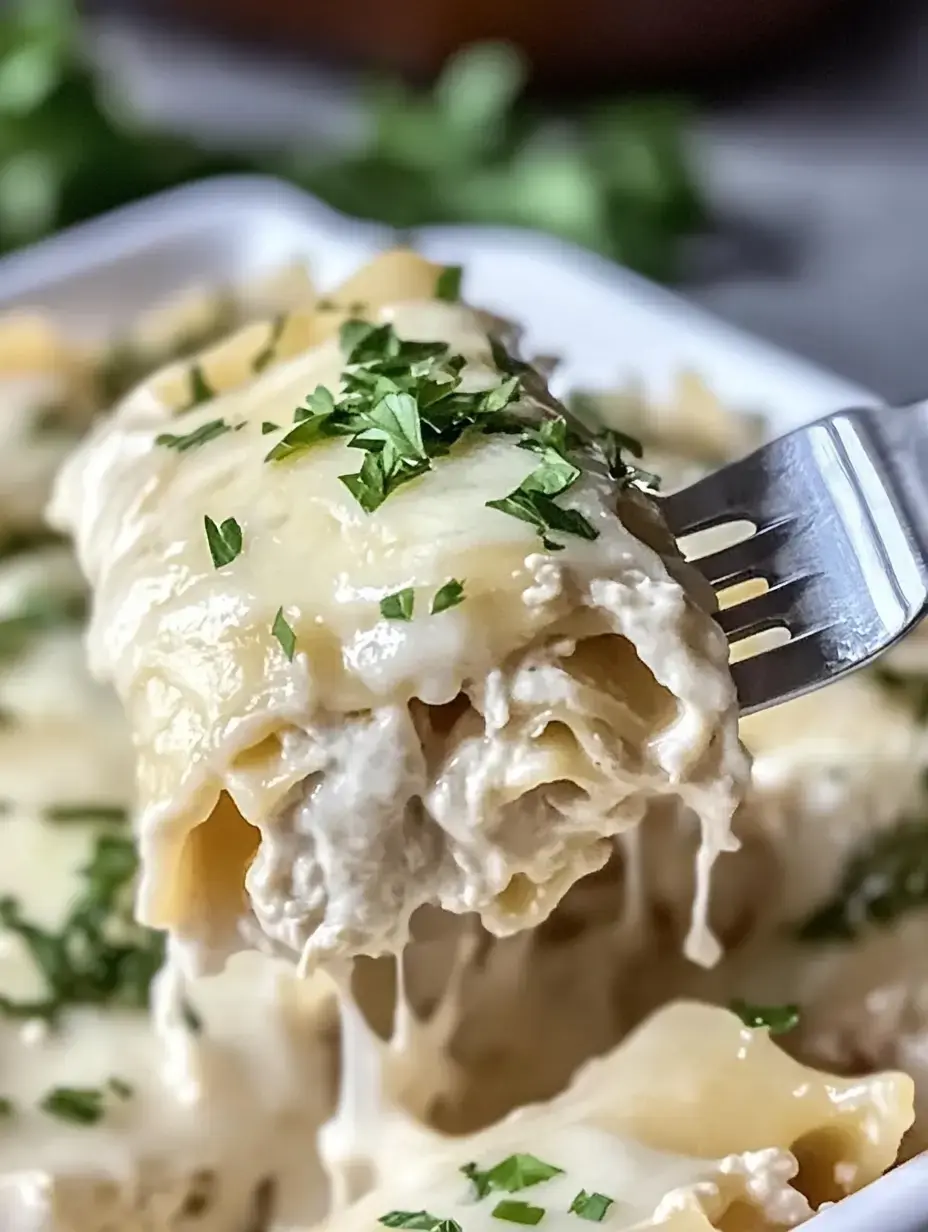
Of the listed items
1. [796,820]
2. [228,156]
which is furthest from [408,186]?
[796,820]

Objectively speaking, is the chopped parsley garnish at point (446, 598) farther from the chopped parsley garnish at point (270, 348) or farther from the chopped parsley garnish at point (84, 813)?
the chopped parsley garnish at point (84, 813)

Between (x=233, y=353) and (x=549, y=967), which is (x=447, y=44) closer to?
(x=233, y=353)

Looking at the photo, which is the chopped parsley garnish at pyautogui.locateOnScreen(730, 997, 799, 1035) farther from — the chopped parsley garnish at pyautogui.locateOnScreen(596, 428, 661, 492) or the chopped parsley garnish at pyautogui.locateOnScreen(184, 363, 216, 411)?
the chopped parsley garnish at pyautogui.locateOnScreen(184, 363, 216, 411)

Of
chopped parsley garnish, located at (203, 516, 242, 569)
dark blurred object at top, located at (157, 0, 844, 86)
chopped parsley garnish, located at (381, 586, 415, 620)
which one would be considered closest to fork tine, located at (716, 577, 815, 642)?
chopped parsley garnish, located at (381, 586, 415, 620)

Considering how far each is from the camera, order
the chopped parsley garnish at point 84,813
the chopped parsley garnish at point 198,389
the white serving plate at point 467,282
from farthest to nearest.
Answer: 1. the white serving plate at point 467,282
2. the chopped parsley garnish at point 84,813
3. the chopped parsley garnish at point 198,389

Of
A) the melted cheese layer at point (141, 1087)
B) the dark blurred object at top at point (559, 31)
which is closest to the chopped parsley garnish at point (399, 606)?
the melted cheese layer at point (141, 1087)
